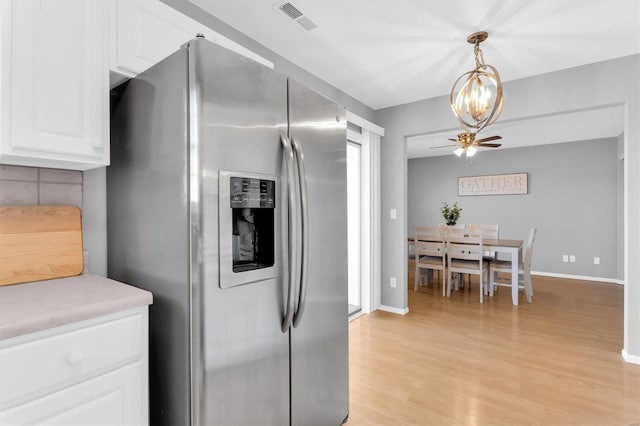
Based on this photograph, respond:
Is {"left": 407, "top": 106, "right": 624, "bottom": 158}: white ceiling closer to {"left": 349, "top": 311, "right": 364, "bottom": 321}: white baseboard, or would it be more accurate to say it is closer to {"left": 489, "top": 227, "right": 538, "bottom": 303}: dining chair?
{"left": 489, "top": 227, "right": 538, "bottom": 303}: dining chair

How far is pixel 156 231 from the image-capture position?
1.20 m

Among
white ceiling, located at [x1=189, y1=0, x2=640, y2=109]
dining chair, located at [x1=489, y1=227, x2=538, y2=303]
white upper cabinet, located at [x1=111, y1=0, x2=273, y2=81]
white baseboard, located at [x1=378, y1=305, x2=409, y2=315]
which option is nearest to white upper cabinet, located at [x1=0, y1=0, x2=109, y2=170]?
white upper cabinet, located at [x1=111, y1=0, x2=273, y2=81]

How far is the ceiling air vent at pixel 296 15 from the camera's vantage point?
1.92m

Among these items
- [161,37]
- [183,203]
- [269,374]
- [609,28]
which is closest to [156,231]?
[183,203]

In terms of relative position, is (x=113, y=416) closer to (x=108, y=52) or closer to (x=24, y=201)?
(x=24, y=201)

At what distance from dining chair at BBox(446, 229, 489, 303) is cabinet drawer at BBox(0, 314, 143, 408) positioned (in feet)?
13.5

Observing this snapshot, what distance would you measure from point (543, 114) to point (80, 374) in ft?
12.1

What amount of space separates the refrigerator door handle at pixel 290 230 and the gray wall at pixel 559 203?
6.16 m

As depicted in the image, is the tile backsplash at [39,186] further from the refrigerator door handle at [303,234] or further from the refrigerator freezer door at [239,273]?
the refrigerator door handle at [303,234]

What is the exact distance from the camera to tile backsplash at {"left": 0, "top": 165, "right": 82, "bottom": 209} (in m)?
1.30

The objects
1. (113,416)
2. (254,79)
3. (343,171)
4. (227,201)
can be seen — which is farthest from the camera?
(343,171)

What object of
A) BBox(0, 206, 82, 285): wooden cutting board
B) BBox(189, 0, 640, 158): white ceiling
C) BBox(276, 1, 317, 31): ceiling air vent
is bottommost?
BBox(0, 206, 82, 285): wooden cutting board

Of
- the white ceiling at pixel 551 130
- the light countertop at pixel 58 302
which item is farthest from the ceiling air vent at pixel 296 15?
the white ceiling at pixel 551 130

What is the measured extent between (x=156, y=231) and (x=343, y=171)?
0.98 m
